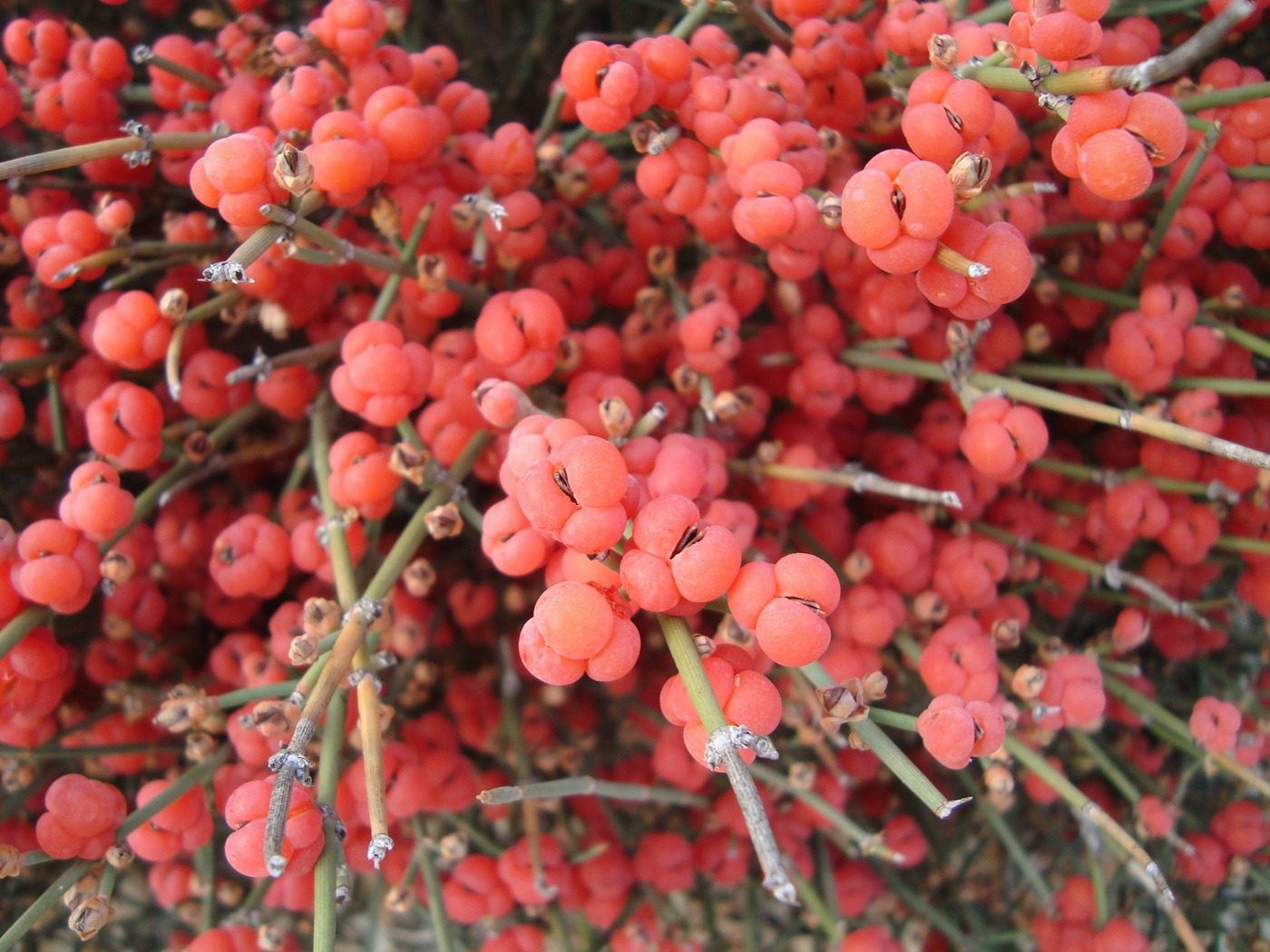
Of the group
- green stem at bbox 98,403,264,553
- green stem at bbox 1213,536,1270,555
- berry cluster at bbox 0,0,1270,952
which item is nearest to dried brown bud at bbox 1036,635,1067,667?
berry cluster at bbox 0,0,1270,952

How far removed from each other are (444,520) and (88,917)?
8.2 inches

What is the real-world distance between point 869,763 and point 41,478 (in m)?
0.51

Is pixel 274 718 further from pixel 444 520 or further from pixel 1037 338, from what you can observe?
pixel 1037 338

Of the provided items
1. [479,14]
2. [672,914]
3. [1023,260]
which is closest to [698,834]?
[672,914]

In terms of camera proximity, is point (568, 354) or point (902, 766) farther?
point (568, 354)

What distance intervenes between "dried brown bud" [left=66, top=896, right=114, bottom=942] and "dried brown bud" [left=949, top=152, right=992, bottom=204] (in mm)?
426

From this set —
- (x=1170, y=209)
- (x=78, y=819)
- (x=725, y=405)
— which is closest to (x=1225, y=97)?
(x=1170, y=209)

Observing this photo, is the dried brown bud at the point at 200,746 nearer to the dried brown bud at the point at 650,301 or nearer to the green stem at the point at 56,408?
the green stem at the point at 56,408

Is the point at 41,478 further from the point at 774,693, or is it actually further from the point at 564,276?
the point at 774,693

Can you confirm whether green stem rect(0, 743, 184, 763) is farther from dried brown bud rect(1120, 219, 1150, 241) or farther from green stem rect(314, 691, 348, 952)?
dried brown bud rect(1120, 219, 1150, 241)

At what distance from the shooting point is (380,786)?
0.33 meters

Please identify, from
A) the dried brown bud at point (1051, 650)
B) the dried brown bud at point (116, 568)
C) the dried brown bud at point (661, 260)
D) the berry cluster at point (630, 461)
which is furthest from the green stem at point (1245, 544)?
the dried brown bud at point (116, 568)

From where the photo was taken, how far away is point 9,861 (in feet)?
1.21

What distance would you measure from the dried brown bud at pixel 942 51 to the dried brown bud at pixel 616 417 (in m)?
Result: 0.18
